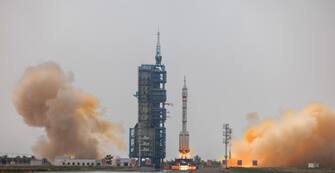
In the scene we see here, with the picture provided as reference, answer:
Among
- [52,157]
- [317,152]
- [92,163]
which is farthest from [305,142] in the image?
[52,157]

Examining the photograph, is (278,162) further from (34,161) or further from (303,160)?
(34,161)

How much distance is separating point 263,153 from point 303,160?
16.7 metres

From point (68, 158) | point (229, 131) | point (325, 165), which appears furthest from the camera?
point (68, 158)

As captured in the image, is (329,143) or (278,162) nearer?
(329,143)

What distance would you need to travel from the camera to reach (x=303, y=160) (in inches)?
6870

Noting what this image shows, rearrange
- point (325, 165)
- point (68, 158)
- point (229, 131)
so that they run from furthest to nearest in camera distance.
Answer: point (68, 158) → point (229, 131) → point (325, 165)

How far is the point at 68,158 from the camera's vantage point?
193750mm

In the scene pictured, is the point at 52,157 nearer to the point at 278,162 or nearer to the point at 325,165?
the point at 278,162

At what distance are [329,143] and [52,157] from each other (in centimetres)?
8438

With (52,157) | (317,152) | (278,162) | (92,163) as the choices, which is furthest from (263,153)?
(52,157)

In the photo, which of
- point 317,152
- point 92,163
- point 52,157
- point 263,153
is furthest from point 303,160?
point 52,157

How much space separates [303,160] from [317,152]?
15.4 feet

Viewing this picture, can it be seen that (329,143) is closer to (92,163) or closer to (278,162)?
(278,162)

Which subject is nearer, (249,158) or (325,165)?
(325,165)
